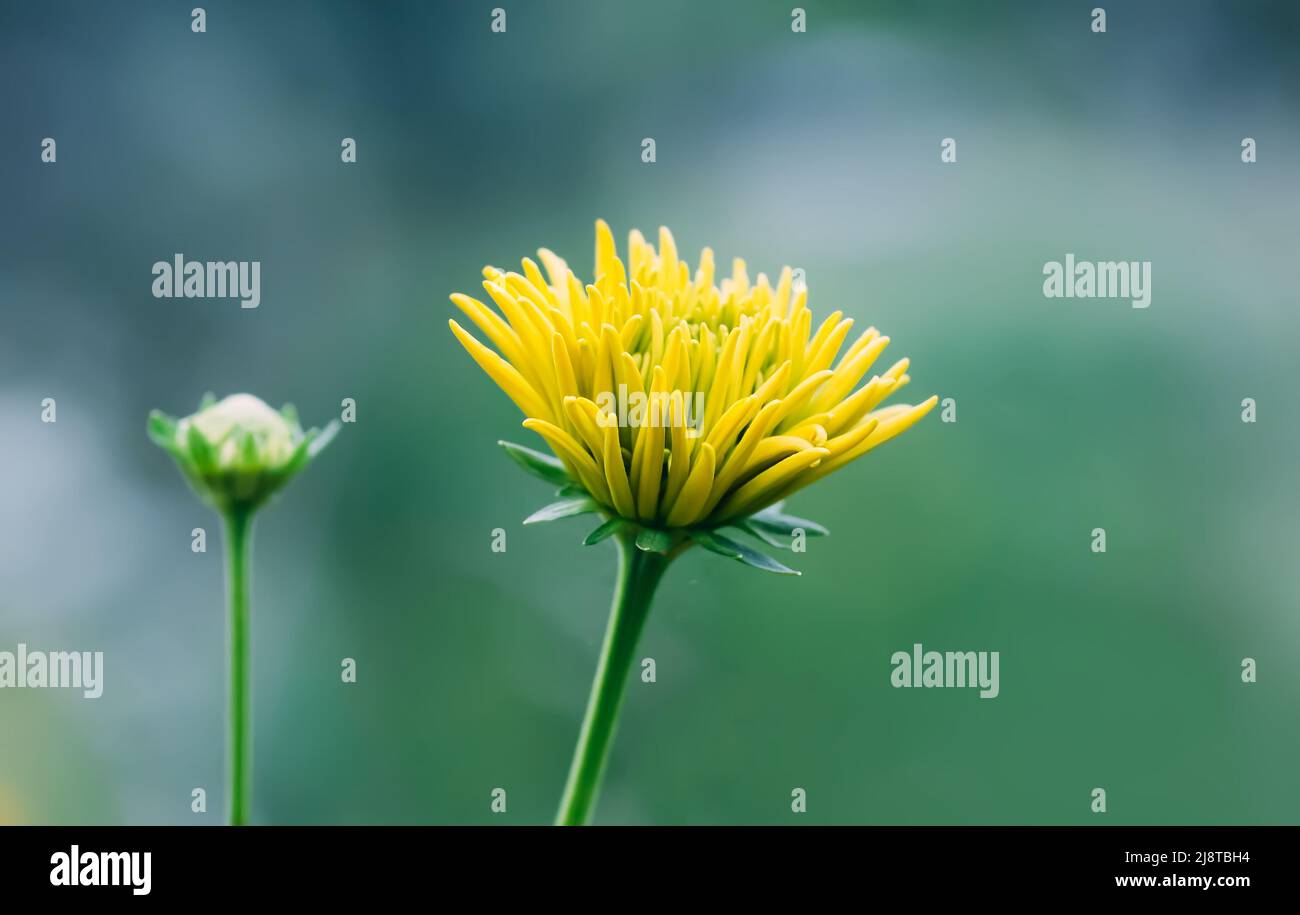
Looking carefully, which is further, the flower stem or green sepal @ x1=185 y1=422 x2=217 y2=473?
green sepal @ x1=185 y1=422 x2=217 y2=473

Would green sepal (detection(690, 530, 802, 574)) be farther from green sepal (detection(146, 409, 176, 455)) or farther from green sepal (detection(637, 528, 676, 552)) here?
green sepal (detection(146, 409, 176, 455))

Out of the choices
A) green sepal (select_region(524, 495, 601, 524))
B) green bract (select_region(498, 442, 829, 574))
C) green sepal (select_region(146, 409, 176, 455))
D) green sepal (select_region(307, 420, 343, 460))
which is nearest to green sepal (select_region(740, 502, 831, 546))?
green bract (select_region(498, 442, 829, 574))

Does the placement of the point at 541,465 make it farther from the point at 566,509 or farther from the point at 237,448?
the point at 237,448

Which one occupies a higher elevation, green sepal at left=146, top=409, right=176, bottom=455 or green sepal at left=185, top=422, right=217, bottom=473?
green sepal at left=146, top=409, right=176, bottom=455

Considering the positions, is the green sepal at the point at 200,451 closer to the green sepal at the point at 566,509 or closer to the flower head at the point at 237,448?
the flower head at the point at 237,448

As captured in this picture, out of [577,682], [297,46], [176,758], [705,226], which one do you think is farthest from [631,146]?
[176,758]
